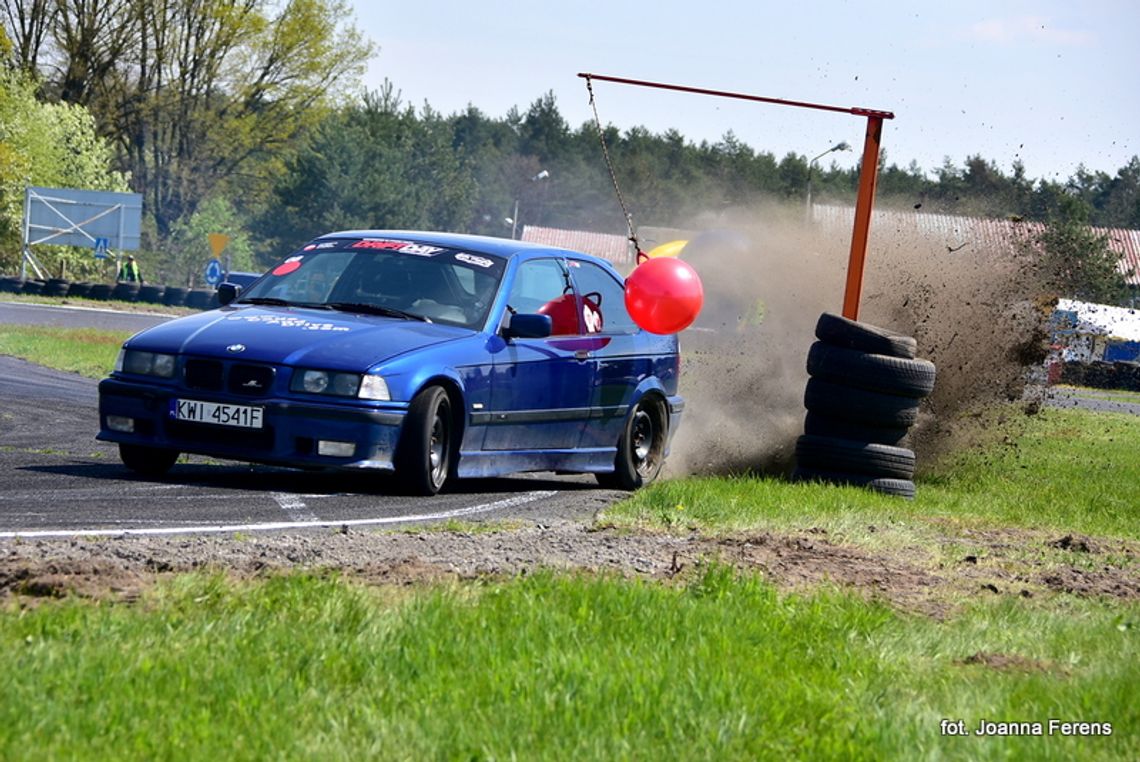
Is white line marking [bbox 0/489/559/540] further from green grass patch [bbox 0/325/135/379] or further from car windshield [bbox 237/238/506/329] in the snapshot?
green grass patch [bbox 0/325/135/379]

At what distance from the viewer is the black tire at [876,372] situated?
36.9 ft

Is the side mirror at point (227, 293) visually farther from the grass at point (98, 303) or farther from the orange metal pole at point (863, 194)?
the grass at point (98, 303)

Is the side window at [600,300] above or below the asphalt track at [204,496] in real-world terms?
above

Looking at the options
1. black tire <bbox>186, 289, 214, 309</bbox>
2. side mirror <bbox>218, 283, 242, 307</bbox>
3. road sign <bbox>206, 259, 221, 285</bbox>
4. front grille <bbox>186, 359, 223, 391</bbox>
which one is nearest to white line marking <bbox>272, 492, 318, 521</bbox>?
front grille <bbox>186, 359, 223, 391</bbox>

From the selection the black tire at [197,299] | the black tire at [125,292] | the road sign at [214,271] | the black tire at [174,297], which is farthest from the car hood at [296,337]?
the black tire at [174,297]

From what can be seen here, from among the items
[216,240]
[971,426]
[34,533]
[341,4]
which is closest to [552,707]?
[34,533]

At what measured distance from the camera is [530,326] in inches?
388

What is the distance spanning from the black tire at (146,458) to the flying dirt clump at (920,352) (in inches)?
193

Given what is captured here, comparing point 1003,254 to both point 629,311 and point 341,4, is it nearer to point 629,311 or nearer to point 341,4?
point 629,311

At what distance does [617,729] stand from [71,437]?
8.59 meters

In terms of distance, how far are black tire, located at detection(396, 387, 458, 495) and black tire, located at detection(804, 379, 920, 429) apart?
318 centimetres

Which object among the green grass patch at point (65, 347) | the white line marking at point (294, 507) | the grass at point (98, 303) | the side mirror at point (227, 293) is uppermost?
the side mirror at point (227, 293)

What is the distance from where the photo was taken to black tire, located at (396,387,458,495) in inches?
353

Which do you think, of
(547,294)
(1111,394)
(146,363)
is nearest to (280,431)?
(146,363)
